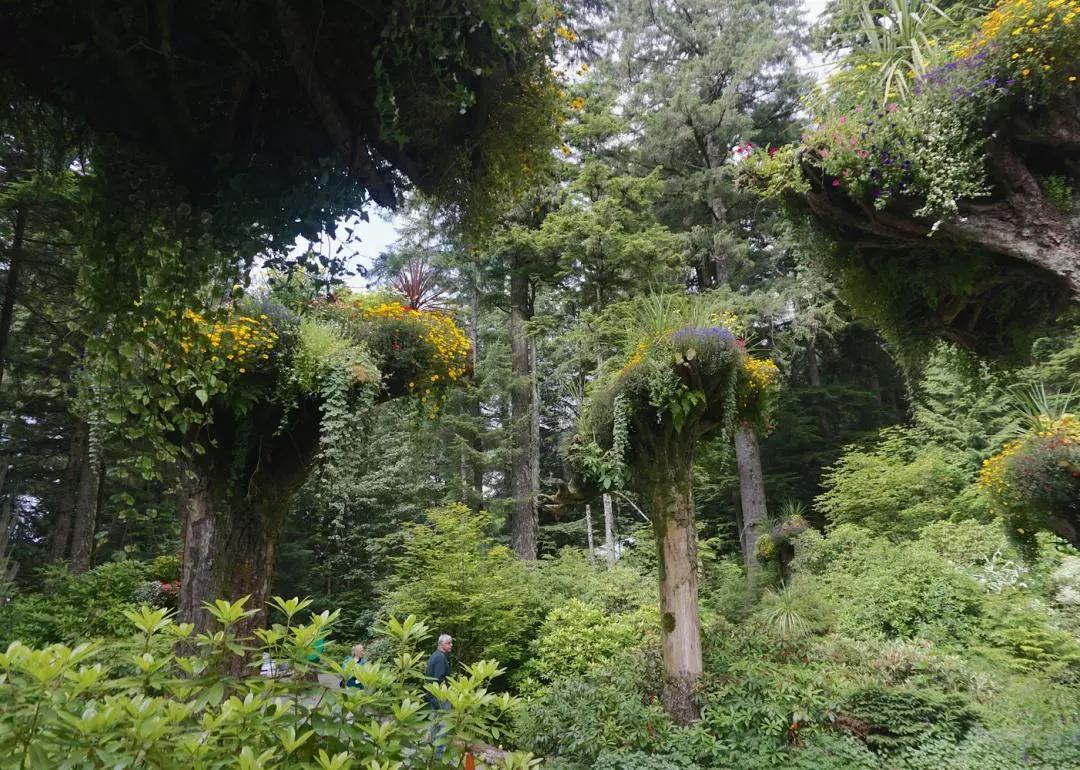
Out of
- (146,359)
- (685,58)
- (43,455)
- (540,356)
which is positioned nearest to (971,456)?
(540,356)

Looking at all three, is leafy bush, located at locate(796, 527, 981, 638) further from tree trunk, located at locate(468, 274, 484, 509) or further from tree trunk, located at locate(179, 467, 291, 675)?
tree trunk, located at locate(468, 274, 484, 509)

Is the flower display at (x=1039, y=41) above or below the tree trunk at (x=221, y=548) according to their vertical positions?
above

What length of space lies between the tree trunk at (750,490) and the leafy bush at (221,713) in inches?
497

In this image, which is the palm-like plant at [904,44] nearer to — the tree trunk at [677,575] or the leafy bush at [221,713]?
the tree trunk at [677,575]

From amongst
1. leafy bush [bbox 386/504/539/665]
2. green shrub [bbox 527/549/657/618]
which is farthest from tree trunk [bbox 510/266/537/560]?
leafy bush [bbox 386/504/539/665]

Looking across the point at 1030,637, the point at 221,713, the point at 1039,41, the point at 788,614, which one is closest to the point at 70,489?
the point at 788,614

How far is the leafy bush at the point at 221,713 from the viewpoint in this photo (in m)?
1.30

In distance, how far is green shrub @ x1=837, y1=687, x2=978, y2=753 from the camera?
18.0ft

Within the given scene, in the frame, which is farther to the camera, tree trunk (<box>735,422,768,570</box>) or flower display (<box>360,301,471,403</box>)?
tree trunk (<box>735,422,768,570</box>)

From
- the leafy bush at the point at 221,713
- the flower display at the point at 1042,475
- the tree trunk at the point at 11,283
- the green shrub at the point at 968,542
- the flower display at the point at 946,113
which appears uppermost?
the tree trunk at the point at 11,283

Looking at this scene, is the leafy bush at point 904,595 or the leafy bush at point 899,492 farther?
the leafy bush at point 899,492

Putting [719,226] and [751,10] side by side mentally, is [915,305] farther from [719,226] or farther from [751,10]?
[751,10]

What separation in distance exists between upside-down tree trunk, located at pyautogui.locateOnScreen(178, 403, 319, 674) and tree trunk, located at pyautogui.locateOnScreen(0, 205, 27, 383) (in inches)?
131

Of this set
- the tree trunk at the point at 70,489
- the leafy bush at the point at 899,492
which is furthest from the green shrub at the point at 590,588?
the tree trunk at the point at 70,489
